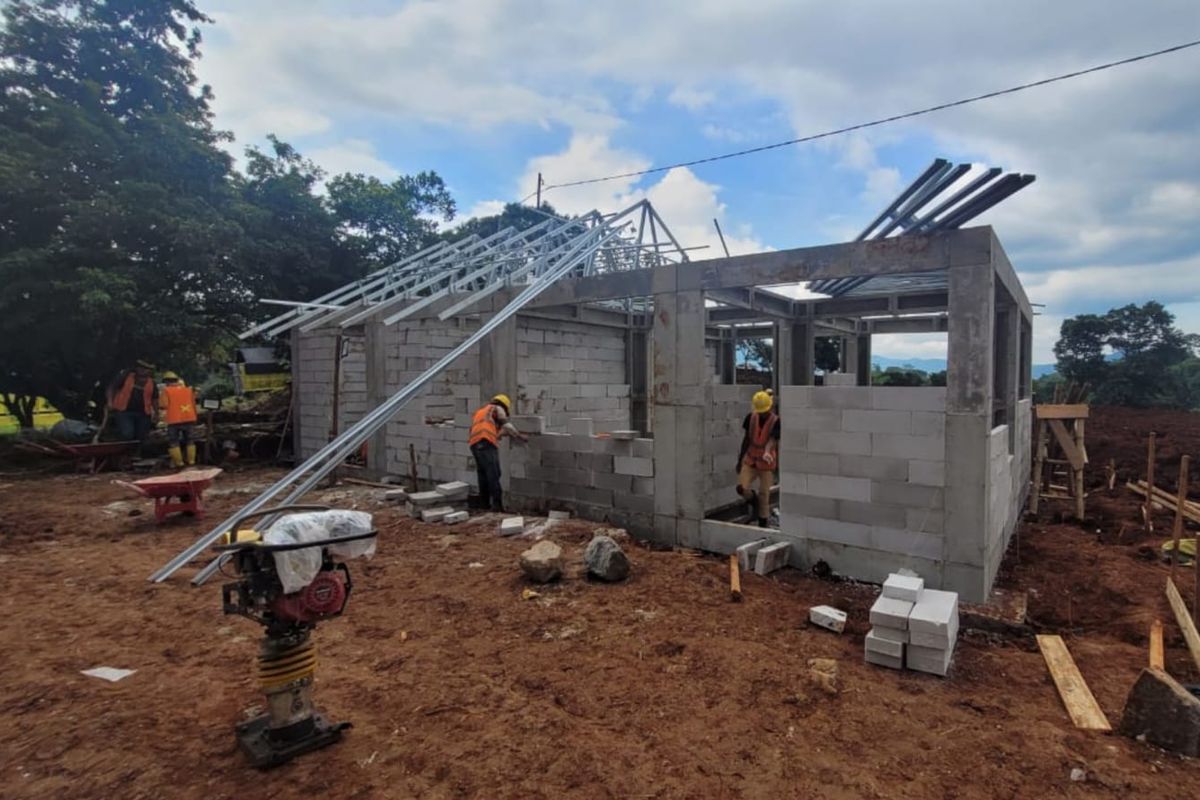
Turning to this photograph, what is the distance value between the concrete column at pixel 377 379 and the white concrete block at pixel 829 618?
7.55 m

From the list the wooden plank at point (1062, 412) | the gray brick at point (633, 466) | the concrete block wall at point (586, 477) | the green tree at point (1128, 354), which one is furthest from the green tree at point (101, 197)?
the green tree at point (1128, 354)

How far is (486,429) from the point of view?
25.0ft

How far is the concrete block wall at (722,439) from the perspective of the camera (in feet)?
21.9

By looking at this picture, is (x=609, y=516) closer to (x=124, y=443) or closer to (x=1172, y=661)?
(x=1172, y=661)

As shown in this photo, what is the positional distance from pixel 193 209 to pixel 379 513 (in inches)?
317

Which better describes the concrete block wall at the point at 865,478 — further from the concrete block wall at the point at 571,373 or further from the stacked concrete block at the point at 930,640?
the concrete block wall at the point at 571,373

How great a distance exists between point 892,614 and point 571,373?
654 centimetres

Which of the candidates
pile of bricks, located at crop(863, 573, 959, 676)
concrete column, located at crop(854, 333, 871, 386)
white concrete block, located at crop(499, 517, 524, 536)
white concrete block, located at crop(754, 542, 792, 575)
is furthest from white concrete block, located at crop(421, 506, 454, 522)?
concrete column, located at crop(854, 333, 871, 386)

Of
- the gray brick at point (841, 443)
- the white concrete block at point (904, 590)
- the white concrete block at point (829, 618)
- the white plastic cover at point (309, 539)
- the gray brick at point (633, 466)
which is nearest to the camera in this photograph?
the white plastic cover at point (309, 539)

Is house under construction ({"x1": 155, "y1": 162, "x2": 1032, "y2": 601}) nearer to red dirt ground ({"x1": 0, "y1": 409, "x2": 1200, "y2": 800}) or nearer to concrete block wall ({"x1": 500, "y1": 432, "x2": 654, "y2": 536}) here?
concrete block wall ({"x1": 500, "y1": 432, "x2": 654, "y2": 536})

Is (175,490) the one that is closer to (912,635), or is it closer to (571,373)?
(571,373)

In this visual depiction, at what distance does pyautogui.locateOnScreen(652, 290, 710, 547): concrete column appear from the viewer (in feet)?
21.1

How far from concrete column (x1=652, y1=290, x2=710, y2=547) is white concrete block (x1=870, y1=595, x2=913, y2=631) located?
105 inches

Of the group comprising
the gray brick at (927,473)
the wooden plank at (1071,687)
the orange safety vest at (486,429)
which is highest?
the orange safety vest at (486,429)
